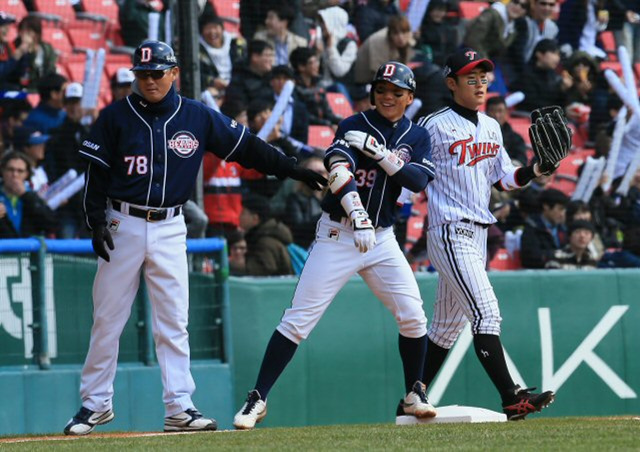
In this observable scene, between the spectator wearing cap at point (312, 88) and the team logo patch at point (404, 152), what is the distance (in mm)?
3617

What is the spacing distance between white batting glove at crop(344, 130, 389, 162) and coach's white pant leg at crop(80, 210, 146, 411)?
1153 millimetres

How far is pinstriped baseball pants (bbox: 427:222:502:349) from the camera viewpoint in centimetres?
656

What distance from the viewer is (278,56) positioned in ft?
33.8

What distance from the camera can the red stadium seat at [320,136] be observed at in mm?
9906

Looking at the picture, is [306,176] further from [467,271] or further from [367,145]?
[467,271]

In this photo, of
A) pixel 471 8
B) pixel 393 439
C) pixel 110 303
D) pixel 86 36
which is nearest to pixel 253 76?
pixel 86 36

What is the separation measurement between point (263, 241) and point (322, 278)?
2.86m

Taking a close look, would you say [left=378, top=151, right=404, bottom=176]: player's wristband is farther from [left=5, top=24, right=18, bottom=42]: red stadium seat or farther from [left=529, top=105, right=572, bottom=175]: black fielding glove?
[left=5, top=24, right=18, bottom=42]: red stadium seat

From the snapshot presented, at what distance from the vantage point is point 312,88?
1021 cm

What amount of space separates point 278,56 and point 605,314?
11.2 feet

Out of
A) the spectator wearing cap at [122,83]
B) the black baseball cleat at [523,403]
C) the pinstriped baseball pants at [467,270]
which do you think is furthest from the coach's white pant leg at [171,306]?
the spectator wearing cap at [122,83]

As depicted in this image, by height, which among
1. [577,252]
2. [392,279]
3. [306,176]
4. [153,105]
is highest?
[153,105]

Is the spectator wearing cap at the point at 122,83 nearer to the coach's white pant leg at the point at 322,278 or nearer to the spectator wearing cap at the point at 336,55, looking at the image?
the spectator wearing cap at the point at 336,55

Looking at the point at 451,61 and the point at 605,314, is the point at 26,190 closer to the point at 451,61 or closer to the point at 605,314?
the point at 451,61
